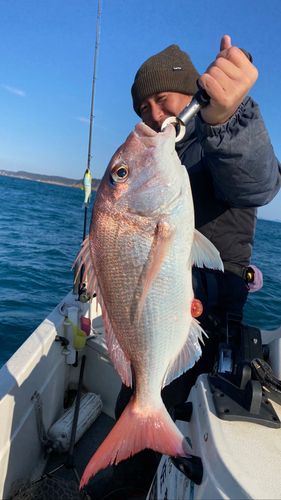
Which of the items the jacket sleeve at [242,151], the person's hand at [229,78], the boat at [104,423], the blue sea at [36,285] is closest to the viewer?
the boat at [104,423]

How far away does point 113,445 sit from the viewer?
1216 millimetres

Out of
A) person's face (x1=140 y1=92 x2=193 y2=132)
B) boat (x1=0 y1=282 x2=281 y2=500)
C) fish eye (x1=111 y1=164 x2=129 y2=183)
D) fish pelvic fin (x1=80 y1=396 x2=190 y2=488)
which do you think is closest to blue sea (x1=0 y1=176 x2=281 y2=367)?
boat (x1=0 y1=282 x2=281 y2=500)

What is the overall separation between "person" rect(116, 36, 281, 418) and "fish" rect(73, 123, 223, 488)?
0.67 feet

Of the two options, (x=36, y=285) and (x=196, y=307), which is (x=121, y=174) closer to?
(x=196, y=307)

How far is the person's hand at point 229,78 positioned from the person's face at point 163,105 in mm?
1378

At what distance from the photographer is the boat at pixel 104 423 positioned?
0.88 metres

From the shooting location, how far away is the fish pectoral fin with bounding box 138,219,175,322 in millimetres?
1222

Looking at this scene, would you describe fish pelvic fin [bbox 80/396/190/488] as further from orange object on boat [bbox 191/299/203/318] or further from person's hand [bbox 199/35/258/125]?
person's hand [bbox 199/35/258/125]

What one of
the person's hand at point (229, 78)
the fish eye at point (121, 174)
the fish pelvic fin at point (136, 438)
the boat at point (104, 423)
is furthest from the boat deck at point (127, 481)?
the person's hand at point (229, 78)

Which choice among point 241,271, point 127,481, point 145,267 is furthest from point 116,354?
point 127,481

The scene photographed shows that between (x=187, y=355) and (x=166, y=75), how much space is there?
249 cm

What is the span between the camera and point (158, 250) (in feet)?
4.03

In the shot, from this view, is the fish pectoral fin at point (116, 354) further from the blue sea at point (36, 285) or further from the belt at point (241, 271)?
the blue sea at point (36, 285)

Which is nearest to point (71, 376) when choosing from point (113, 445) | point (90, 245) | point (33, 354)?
point (33, 354)
